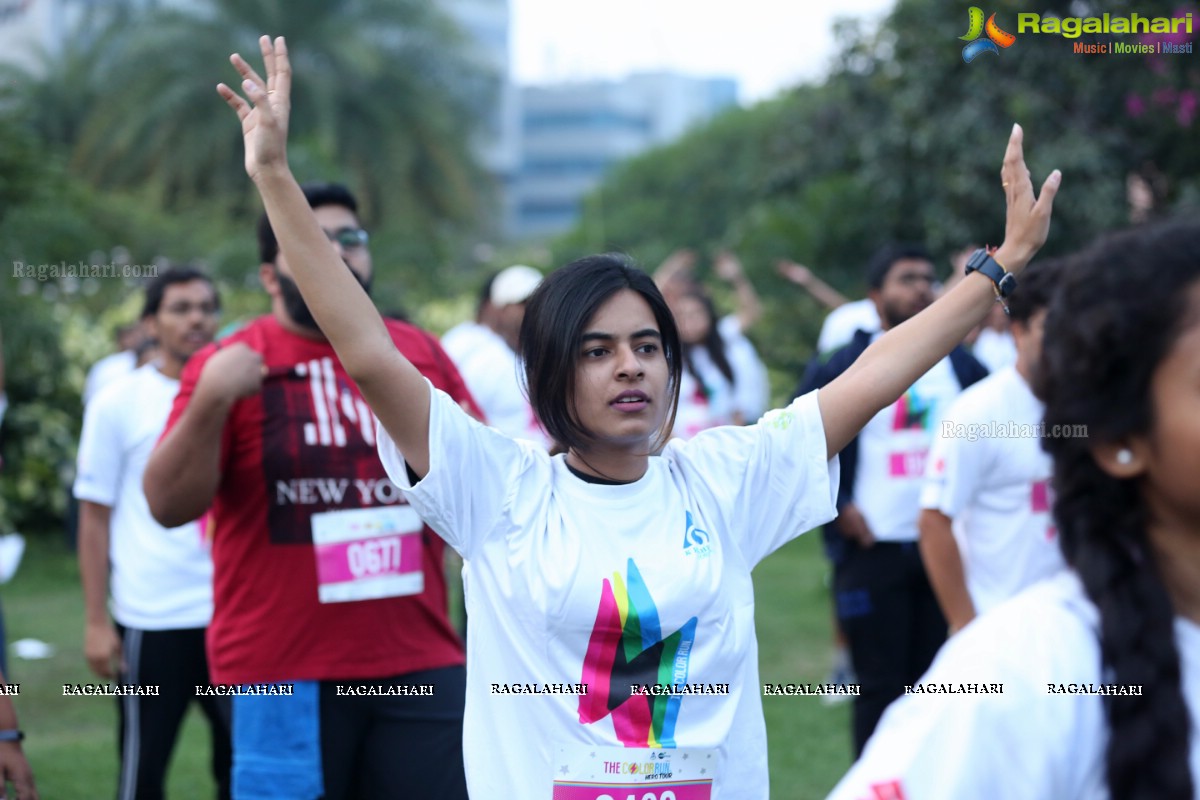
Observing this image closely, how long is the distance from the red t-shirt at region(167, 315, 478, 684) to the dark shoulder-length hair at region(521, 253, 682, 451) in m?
1.13

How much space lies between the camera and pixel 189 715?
830 centimetres

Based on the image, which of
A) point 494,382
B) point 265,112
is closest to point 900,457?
point 494,382

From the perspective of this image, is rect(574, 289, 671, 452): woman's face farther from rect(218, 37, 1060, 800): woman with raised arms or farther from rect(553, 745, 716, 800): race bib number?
rect(553, 745, 716, 800): race bib number

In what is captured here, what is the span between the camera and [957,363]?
635cm

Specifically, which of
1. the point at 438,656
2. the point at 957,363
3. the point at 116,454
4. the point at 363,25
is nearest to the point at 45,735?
the point at 116,454

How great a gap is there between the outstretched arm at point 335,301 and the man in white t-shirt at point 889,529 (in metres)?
3.35

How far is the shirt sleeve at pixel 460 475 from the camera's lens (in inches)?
111

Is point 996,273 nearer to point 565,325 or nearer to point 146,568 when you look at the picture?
point 565,325

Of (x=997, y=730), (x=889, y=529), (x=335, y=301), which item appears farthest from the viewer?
(x=889, y=529)

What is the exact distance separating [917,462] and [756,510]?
3.31 metres

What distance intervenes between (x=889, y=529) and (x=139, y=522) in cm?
313

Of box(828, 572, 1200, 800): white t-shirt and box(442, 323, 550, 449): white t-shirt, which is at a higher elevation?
box(442, 323, 550, 449): white t-shirt
